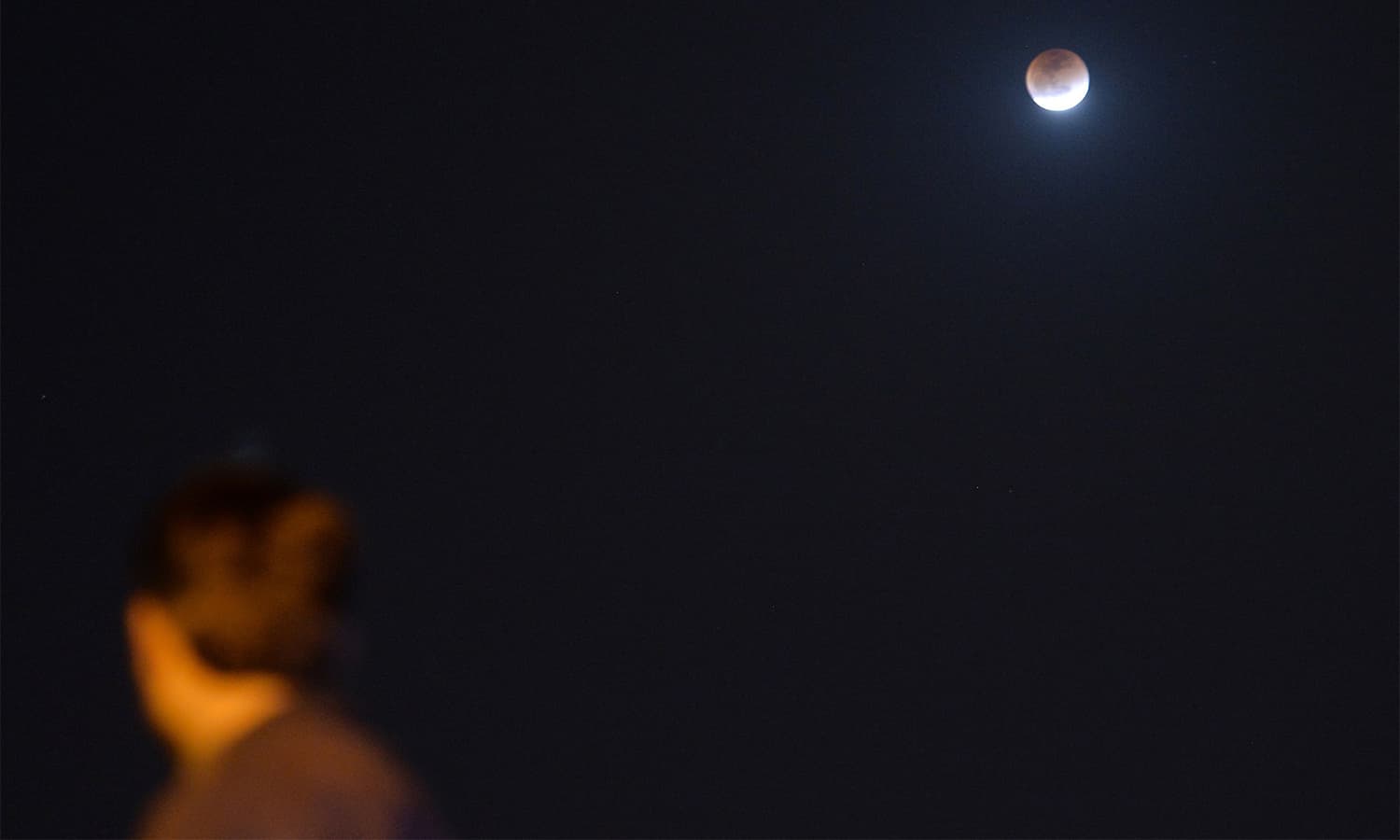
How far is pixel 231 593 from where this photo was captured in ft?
3.32

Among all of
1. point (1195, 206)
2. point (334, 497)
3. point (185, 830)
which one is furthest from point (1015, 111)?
point (185, 830)

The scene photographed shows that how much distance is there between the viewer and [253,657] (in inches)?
40.1

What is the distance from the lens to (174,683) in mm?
1040

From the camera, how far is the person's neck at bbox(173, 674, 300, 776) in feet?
3.30

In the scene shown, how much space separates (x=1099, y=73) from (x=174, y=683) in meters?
3.31

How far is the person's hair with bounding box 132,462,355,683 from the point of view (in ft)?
3.33

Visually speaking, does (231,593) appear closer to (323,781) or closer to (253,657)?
(253,657)

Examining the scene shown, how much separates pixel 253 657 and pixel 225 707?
0.04 m

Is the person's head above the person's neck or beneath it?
above

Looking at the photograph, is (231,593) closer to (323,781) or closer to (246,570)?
(246,570)

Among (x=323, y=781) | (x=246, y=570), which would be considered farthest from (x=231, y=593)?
(x=323, y=781)

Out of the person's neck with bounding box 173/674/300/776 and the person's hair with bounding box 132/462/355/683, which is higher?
the person's hair with bounding box 132/462/355/683

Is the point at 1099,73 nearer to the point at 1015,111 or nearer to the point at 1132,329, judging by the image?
the point at 1015,111

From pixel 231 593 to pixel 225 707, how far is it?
0.09m
